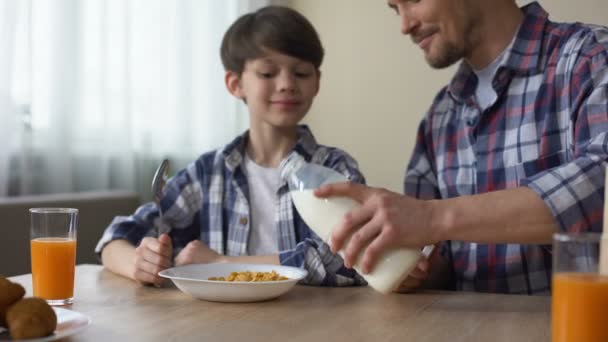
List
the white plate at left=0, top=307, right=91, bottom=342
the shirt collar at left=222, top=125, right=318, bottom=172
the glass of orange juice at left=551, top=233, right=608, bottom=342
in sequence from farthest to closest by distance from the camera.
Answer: the shirt collar at left=222, top=125, right=318, bottom=172 < the white plate at left=0, top=307, right=91, bottom=342 < the glass of orange juice at left=551, top=233, right=608, bottom=342

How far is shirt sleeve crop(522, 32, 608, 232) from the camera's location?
1140 millimetres

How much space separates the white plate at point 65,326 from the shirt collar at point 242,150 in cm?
86

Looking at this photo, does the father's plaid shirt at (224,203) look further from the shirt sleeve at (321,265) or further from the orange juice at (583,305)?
the orange juice at (583,305)

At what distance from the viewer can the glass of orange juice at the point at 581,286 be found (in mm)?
651

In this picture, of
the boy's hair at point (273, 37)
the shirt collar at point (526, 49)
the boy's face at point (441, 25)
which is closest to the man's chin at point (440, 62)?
the boy's face at point (441, 25)

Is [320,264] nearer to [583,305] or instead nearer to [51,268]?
[51,268]

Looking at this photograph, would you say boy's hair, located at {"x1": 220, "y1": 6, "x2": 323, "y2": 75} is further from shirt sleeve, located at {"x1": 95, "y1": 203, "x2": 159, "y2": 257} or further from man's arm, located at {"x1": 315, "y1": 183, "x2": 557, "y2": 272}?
man's arm, located at {"x1": 315, "y1": 183, "x2": 557, "y2": 272}

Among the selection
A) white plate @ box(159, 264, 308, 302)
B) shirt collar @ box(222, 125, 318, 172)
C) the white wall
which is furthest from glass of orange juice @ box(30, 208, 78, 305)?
the white wall

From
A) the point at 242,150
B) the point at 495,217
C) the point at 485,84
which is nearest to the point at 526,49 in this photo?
the point at 485,84

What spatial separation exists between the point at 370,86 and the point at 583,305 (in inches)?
118

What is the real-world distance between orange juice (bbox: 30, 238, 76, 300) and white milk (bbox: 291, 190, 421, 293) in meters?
0.37

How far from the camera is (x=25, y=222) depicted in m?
1.91

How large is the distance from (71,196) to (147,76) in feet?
3.16

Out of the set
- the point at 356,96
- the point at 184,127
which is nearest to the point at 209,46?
the point at 184,127
